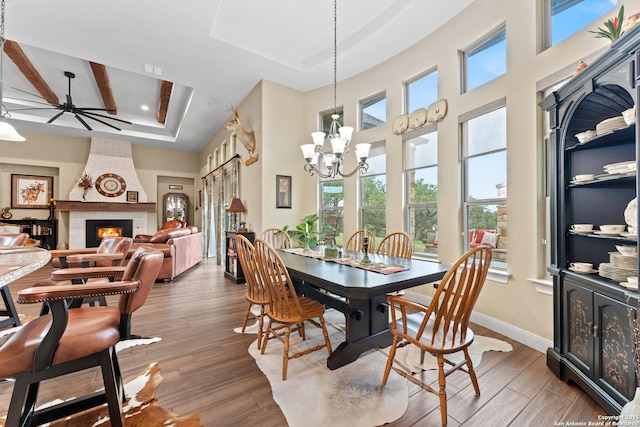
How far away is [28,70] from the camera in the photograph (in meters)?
4.63

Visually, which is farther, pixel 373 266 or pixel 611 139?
pixel 373 266

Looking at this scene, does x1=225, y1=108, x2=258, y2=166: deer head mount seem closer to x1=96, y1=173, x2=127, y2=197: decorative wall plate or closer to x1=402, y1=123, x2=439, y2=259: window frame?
x1=402, y1=123, x2=439, y2=259: window frame

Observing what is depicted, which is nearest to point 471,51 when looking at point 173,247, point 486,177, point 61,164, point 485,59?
point 485,59

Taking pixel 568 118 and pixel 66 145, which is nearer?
pixel 568 118

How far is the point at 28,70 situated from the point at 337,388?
686 centimetres

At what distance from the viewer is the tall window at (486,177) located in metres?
2.87

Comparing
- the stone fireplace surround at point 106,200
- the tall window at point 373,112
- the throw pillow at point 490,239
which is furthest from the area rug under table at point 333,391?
the stone fireplace surround at point 106,200

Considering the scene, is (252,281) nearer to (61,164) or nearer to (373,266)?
(373,266)

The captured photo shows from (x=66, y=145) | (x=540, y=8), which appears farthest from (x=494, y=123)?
(x=66, y=145)

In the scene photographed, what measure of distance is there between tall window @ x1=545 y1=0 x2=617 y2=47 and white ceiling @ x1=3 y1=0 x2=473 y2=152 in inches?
38.2

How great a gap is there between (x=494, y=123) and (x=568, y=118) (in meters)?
1.07

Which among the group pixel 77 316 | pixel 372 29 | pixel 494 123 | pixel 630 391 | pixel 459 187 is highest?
pixel 372 29

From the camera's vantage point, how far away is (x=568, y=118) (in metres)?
1.92

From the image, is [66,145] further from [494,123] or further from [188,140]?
[494,123]
